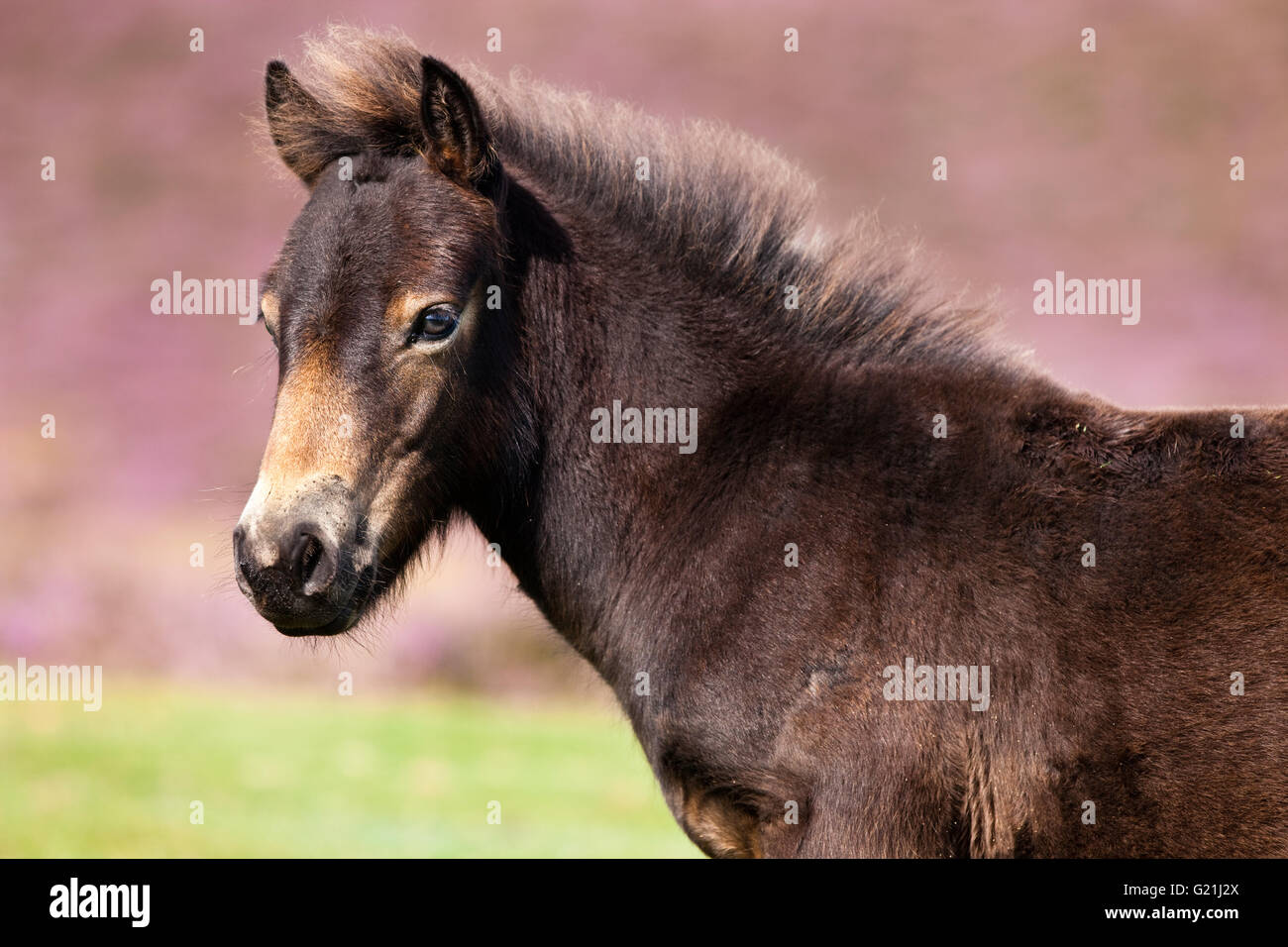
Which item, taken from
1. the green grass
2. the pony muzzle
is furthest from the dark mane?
the green grass

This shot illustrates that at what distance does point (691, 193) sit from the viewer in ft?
15.5

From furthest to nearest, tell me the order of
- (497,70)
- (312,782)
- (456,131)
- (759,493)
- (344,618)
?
1. (497,70)
2. (312,782)
3. (456,131)
4. (759,493)
5. (344,618)

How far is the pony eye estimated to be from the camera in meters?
4.18

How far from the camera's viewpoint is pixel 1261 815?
3578 mm

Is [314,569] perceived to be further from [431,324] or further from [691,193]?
[691,193]

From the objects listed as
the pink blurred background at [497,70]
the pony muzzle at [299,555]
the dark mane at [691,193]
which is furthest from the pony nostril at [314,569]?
the pink blurred background at [497,70]

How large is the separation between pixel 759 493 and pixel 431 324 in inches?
54.2

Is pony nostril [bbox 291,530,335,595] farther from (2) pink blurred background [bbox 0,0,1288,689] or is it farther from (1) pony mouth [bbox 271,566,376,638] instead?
(2) pink blurred background [bbox 0,0,1288,689]

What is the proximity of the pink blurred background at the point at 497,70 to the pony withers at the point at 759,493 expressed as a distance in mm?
13453

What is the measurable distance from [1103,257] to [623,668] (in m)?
19.0

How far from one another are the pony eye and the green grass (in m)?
6.23

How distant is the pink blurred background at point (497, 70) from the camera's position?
18.2 m

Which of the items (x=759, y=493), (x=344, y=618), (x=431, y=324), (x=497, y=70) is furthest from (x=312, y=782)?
(x=497, y=70)

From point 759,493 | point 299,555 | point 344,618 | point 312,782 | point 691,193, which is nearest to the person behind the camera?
point 299,555
